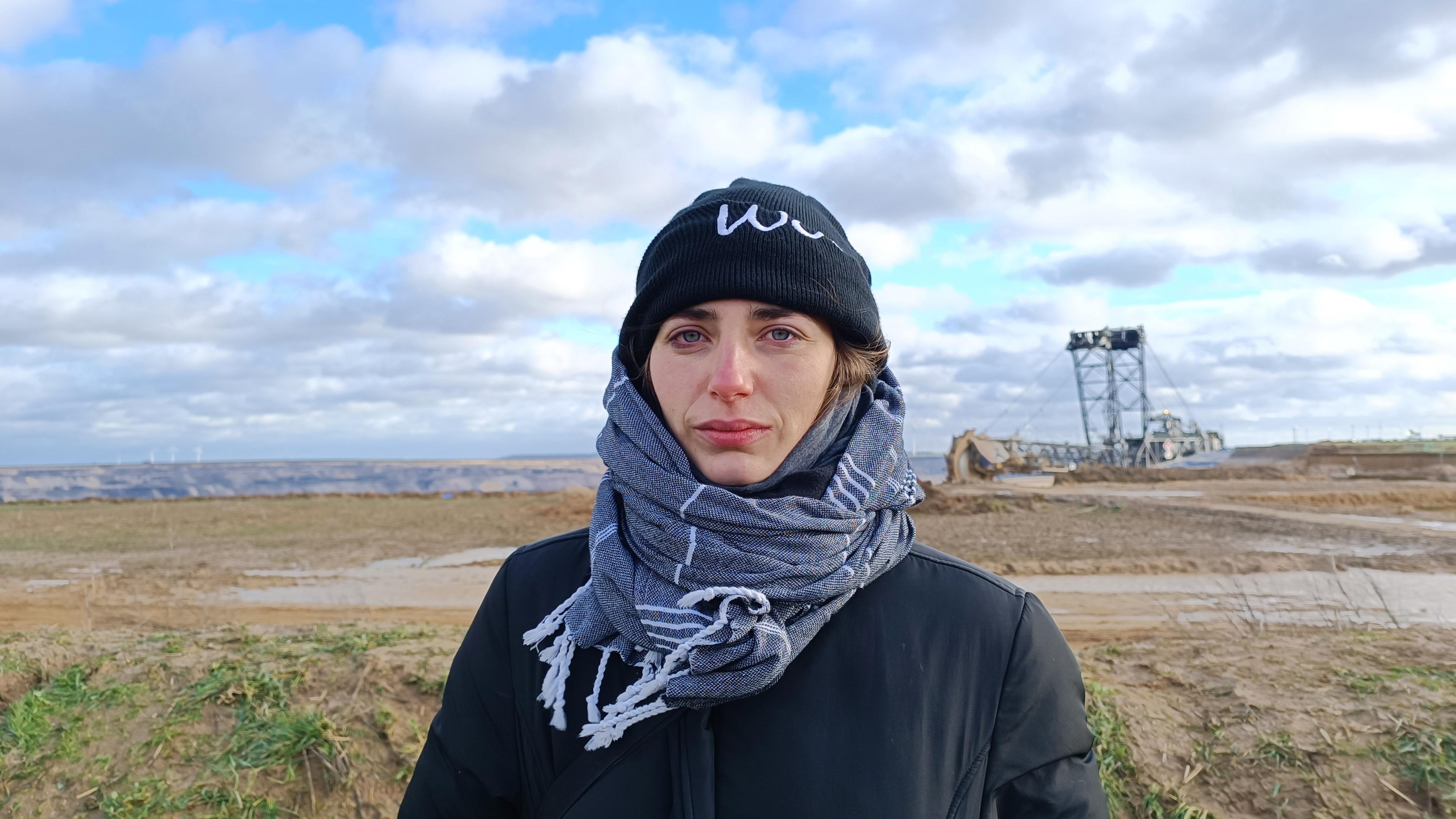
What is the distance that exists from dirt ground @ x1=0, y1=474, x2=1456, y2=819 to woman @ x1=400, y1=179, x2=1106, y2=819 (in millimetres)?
2531

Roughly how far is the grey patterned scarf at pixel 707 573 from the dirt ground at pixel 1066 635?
269 cm

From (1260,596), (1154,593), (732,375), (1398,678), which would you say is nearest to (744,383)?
(732,375)

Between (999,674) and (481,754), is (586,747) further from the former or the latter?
(999,674)

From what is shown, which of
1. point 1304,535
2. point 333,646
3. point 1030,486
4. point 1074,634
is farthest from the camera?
point 1030,486

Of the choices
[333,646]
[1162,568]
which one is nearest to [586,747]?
[333,646]

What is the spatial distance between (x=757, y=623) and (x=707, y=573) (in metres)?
0.12

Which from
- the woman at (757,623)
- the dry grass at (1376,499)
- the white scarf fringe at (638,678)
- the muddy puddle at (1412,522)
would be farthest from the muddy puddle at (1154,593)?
the dry grass at (1376,499)

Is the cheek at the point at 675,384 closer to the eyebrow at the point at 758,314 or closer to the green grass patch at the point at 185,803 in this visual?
the eyebrow at the point at 758,314

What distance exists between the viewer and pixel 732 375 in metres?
1.44

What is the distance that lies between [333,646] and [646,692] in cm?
404

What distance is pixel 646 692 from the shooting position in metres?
1.42

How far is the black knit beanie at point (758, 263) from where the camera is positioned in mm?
1496

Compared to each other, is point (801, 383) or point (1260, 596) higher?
point (801, 383)

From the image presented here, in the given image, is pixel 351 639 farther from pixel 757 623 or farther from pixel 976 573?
pixel 976 573
